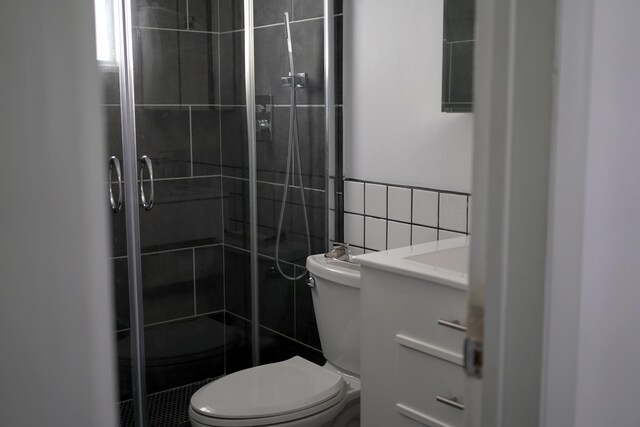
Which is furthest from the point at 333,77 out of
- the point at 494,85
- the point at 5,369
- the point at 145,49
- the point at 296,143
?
the point at 5,369

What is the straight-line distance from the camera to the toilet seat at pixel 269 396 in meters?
1.90

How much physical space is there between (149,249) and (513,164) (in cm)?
168

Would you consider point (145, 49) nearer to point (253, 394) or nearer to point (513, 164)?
point (253, 394)

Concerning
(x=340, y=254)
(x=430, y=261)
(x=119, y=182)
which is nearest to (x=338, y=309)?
(x=340, y=254)

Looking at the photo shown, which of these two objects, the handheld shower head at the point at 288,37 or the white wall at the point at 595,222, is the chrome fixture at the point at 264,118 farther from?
the white wall at the point at 595,222

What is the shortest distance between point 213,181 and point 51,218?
6.55ft

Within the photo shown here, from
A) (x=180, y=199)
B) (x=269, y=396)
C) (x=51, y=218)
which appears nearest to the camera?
(x=51, y=218)

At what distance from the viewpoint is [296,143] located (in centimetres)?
259

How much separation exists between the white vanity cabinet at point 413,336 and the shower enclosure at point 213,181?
0.86 meters

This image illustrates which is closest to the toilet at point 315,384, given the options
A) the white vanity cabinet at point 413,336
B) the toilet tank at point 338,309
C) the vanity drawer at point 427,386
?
the toilet tank at point 338,309

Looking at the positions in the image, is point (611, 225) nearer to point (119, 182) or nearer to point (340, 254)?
point (340, 254)

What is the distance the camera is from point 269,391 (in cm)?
203

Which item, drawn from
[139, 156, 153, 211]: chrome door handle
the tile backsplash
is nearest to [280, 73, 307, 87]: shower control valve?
the tile backsplash

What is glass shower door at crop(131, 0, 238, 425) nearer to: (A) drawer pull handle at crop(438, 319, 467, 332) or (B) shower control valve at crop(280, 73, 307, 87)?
(B) shower control valve at crop(280, 73, 307, 87)
